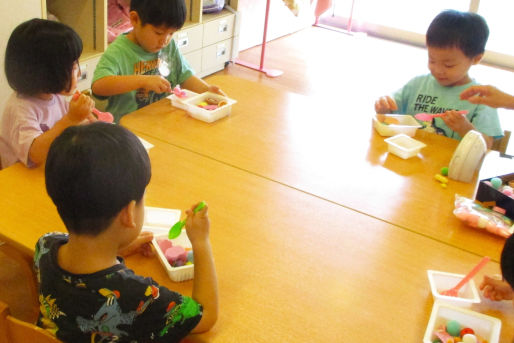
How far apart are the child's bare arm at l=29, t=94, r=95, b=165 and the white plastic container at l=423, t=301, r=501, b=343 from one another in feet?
3.09

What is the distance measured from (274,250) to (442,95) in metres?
1.07

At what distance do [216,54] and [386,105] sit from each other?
2312 millimetres

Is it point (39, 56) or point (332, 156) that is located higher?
point (39, 56)

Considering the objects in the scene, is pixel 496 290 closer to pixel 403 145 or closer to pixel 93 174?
pixel 403 145

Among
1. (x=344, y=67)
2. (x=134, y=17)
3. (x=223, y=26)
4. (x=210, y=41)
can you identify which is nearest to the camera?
(x=134, y=17)

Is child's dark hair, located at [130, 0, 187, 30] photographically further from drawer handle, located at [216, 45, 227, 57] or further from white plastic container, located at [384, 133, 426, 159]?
drawer handle, located at [216, 45, 227, 57]

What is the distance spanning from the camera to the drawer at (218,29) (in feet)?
12.0

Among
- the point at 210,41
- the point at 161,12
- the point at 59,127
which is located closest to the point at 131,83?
the point at 161,12

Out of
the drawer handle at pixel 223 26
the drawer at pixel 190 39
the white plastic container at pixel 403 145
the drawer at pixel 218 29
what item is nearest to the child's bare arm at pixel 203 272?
the white plastic container at pixel 403 145

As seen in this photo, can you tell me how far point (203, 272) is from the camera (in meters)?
0.90

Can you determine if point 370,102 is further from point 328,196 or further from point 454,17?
point 328,196

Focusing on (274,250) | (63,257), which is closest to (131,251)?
(63,257)

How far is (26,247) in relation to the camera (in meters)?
1.00

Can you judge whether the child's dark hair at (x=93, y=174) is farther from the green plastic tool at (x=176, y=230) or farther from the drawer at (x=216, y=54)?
the drawer at (x=216, y=54)
